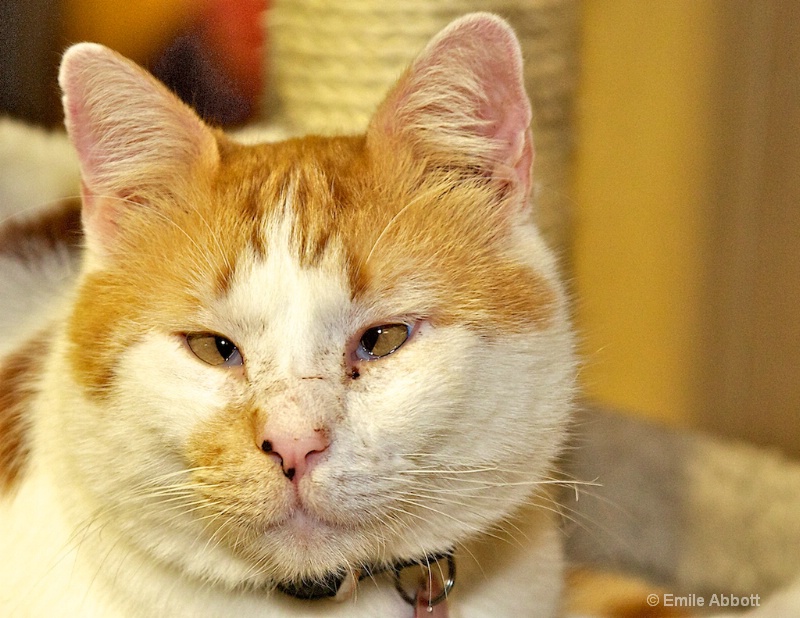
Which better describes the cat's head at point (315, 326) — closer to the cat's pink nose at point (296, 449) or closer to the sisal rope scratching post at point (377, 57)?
the cat's pink nose at point (296, 449)

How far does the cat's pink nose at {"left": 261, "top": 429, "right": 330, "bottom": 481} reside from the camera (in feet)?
3.01

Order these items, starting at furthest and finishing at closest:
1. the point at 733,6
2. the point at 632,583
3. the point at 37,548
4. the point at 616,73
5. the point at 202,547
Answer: the point at 616,73, the point at 733,6, the point at 632,583, the point at 37,548, the point at 202,547

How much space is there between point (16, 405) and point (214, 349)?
451 mm

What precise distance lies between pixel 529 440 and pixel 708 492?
95 cm

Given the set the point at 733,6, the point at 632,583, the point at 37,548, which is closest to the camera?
the point at 37,548

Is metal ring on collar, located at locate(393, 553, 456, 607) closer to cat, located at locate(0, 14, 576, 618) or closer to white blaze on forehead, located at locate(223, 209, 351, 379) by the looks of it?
cat, located at locate(0, 14, 576, 618)

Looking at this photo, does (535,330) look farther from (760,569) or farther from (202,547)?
(760,569)

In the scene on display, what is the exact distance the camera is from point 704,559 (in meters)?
1.89

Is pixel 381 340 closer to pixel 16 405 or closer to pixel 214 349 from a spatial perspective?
pixel 214 349

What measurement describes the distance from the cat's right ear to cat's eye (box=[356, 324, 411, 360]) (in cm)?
33

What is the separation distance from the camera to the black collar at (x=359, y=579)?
1.10 m

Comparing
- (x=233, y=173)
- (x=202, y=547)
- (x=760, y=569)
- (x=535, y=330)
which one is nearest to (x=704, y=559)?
(x=760, y=569)

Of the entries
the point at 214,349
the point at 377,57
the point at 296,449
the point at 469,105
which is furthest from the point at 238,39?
the point at 296,449

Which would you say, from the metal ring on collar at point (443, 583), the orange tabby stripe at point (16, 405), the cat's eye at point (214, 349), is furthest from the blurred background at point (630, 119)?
the metal ring on collar at point (443, 583)
